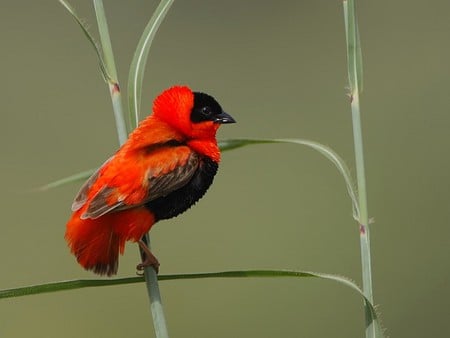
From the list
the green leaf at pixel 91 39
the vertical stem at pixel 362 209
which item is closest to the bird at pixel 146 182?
the green leaf at pixel 91 39

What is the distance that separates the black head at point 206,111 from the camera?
2.20 m

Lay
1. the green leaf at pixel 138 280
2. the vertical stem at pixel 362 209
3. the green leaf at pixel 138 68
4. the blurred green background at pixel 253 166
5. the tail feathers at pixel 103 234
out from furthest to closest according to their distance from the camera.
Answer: the blurred green background at pixel 253 166 < the tail feathers at pixel 103 234 < the green leaf at pixel 138 68 < the vertical stem at pixel 362 209 < the green leaf at pixel 138 280

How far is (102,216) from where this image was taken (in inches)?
83.2

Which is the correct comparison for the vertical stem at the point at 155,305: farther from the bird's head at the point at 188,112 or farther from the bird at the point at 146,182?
the bird's head at the point at 188,112

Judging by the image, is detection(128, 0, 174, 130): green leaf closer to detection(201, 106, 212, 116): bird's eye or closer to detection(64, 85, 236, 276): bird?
detection(64, 85, 236, 276): bird

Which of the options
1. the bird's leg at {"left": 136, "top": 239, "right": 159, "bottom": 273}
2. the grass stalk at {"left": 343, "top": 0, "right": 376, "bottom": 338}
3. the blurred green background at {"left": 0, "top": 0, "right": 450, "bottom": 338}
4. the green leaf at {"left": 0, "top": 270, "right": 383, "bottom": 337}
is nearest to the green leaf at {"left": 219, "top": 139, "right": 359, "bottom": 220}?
the grass stalk at {"left": 343, "top": 0, "right": 376, "bottom": 338}

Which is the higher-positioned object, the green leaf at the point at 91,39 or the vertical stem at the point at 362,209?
the green leaf at the point at 91,39

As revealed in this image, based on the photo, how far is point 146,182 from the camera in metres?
2.05

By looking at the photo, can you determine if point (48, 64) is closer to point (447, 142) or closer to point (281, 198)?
point (281, 198)

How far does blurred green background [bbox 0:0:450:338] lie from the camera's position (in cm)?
537

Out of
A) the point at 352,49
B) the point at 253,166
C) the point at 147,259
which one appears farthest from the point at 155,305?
the point at 253,166

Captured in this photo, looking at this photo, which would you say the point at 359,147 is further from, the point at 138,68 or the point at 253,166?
the point at 253,166

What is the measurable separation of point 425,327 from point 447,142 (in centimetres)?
139

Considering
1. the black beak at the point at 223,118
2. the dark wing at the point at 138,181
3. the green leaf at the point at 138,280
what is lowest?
the green leaf at the point at 138,280
